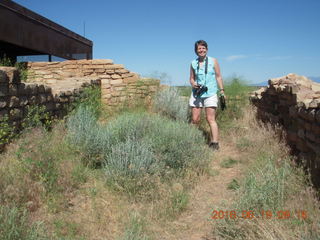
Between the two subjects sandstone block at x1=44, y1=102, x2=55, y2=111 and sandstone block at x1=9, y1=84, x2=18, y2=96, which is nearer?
sandstone block at x1=9, y1=84, x2=18, y2=96

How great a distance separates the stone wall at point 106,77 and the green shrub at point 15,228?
5.34 meters

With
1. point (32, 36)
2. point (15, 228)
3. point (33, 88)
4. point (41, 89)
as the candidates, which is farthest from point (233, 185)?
point (32, 36)

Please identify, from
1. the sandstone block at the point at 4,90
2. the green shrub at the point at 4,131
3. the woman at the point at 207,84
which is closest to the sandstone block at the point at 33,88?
the sandstone block at the point at 4,90

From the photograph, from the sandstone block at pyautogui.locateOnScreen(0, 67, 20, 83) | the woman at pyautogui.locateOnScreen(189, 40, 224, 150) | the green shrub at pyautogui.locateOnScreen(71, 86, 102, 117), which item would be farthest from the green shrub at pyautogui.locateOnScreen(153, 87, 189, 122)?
the sandstone block at pyautogui.locateOnScreen(0, 67, 20, 83)

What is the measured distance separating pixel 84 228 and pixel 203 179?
1.63 metres

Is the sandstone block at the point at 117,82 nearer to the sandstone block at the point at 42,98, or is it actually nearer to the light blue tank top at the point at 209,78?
the sandstone block at the point at 42,98

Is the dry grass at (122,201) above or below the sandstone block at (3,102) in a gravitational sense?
below

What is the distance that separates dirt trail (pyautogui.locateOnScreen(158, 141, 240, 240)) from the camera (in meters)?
2.41

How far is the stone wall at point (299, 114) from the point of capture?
2.86 m

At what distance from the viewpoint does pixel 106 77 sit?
25.5 feet

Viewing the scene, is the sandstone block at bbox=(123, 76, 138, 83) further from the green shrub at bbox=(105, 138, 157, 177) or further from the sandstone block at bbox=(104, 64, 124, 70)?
the green shrub at bbox=(105, 138, 157, 177)

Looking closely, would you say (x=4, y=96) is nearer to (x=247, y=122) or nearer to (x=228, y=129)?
(x=228, y=129)

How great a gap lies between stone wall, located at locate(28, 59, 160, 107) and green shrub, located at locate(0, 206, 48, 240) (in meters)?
5.34
